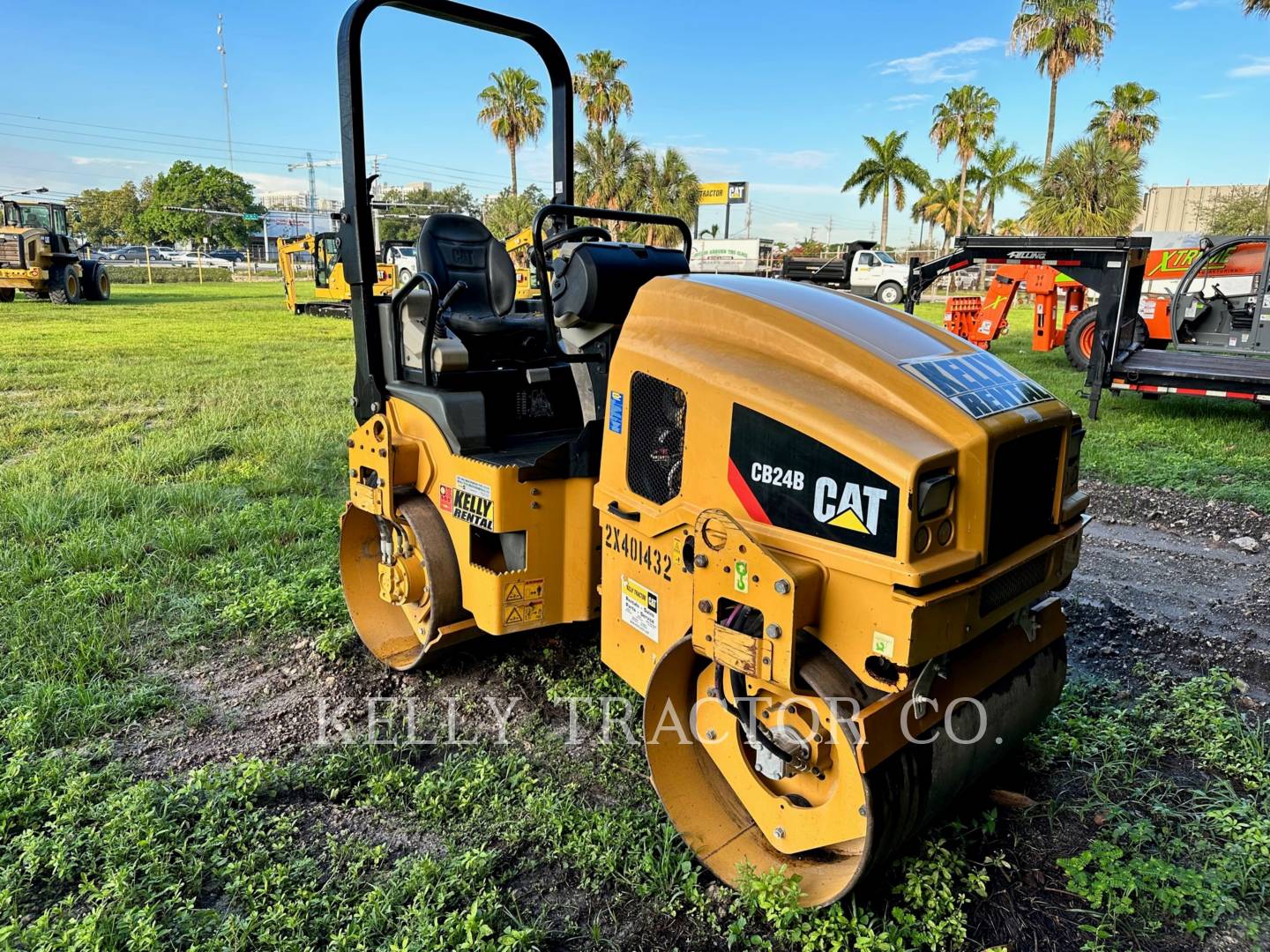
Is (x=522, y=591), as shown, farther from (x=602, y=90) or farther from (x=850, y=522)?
(x=602, y=90)

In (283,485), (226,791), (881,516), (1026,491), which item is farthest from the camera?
(283,485)

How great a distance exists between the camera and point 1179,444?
26.5ft

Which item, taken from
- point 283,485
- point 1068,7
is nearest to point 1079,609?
point 283,485

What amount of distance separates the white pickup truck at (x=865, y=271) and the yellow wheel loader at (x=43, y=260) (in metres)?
19.8

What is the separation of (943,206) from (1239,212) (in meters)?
11.9

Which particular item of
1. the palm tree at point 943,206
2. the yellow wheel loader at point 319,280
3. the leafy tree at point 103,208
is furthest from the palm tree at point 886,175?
the leafy tree at point 103,208

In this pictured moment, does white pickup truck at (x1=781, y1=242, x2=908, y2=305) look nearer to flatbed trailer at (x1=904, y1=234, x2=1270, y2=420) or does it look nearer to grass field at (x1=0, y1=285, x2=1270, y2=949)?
flatbed trailer at (x1=904, y1=234, x2=1270, y2=420)

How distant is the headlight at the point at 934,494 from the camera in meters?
1.94

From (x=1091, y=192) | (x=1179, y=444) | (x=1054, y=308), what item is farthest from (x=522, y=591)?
(x=1091, y=192)

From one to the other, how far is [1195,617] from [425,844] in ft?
13.1

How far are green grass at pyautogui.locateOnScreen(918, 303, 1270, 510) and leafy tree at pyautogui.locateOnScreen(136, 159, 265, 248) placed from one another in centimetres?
5438

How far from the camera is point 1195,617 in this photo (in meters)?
4.41

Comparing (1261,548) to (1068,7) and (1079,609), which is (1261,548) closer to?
(1079,609)

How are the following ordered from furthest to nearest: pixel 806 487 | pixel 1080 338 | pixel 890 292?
pixel 890 292, pixel 1080 338, pixel 806 487
